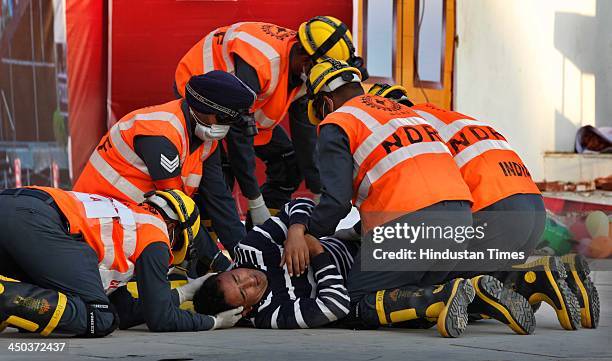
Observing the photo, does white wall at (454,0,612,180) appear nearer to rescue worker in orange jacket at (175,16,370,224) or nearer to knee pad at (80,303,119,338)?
rescue worker in orange jacket at (175,16,370,224)

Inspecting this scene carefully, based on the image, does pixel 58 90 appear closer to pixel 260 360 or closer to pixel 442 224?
pixel 442 224

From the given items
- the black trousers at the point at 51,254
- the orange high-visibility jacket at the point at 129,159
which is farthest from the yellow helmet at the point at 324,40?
the black trousers at the point at 51,254

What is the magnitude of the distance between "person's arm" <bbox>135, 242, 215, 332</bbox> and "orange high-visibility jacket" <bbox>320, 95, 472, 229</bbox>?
0.89m

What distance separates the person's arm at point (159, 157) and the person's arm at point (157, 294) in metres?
0.80

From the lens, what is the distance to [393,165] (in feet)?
16.5

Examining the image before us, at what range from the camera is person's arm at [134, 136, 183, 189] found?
18.1ft

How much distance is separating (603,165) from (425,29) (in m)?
2.94

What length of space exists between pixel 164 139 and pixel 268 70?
3.63ft

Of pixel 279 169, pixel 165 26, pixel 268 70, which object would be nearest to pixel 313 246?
pixel 268 70

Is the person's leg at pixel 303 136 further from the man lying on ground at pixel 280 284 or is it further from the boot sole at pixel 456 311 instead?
the boot sole at pixel 456 311

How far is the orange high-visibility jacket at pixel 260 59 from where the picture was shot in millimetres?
6480

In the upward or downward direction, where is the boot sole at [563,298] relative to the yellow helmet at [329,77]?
downward

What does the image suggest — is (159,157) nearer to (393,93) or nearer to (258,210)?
(393,93)

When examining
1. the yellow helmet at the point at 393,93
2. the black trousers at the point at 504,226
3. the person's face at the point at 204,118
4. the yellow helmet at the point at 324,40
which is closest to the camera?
the black trousers at the point at 504,226
